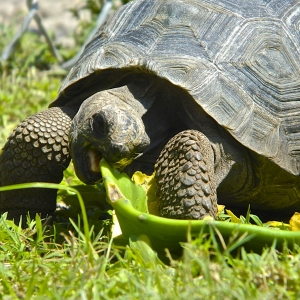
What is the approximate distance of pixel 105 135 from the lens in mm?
3348

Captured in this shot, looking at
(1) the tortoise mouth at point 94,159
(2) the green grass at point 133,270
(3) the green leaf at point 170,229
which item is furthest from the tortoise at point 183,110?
(2) the green grass at point 133,270

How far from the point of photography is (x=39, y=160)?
152 inches

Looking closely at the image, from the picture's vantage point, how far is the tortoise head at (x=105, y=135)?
10.9 feet

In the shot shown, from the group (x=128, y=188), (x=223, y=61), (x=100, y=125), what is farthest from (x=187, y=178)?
(x=223, y=61)

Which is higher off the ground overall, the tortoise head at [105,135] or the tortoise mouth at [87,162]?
the tortoise head at [105,135]

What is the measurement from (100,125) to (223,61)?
86 cm

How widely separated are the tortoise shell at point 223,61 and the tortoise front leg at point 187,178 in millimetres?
247

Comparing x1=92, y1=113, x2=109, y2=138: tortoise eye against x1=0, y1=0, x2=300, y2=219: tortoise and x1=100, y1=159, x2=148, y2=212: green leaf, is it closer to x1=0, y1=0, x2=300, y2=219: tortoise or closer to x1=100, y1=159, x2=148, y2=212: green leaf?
x1=0, y1=0, x2=300, y2=219: tortoise

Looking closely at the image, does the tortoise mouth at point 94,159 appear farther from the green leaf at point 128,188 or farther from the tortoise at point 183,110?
the green leaf at point 128,188

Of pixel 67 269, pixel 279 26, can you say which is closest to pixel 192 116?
pixel 279 26

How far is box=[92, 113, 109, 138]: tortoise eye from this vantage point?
3.34 meters

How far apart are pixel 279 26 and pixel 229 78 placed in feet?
2.02

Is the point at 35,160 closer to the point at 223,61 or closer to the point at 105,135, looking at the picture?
the point at 105,135

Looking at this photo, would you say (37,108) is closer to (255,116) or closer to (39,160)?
(39,160)
